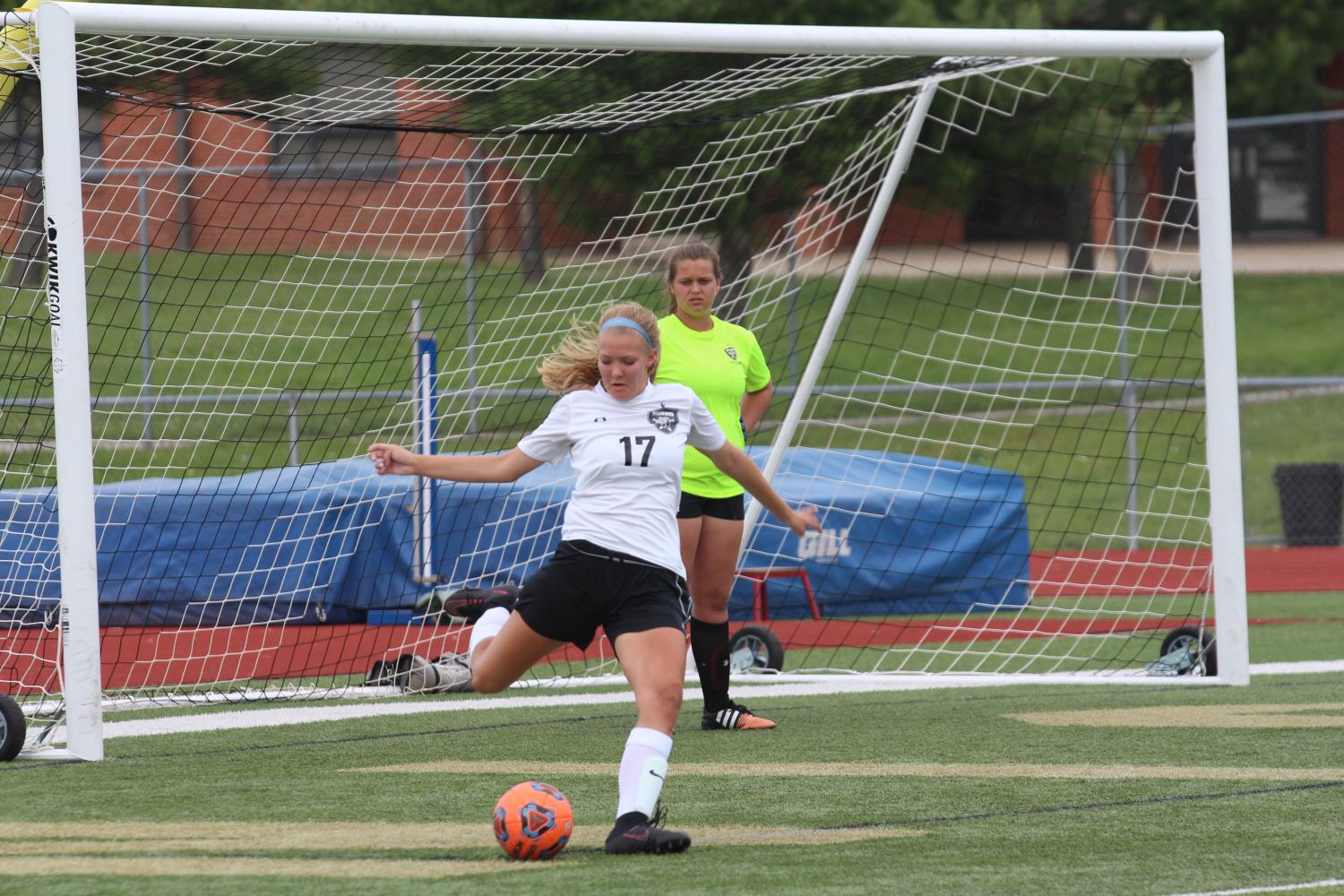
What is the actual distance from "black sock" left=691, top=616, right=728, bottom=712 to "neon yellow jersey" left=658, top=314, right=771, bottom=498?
61 cm

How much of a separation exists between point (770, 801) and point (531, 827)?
4.14 feet

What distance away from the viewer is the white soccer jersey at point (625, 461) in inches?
206

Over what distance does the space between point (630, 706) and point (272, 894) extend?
175 inches

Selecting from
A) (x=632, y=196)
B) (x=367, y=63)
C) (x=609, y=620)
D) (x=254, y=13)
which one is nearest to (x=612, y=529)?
(x=609, y=620)

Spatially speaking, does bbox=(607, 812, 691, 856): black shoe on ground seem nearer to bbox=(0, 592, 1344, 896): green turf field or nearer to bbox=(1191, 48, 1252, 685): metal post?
bbox=(0, 592, 1344, 896): green turf field

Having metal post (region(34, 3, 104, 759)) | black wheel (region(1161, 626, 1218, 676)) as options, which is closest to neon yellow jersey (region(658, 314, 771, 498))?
metal post (region(34, 3, 104, 759))

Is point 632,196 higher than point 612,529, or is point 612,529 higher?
point 632,196

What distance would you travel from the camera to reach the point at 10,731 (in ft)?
22.0

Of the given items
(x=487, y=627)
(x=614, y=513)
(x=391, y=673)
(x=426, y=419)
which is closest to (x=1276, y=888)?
(x=614, y=513)

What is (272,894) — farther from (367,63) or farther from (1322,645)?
(1322,645)

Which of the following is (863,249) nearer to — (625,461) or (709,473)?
(709,473)

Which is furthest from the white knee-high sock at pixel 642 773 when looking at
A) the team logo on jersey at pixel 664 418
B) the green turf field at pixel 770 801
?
the team logo on jersey at pixel 664 418

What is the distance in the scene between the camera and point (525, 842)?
15.3 ft

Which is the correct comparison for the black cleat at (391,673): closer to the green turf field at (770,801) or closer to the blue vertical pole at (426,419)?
the blue vertical pole at (426,419)
